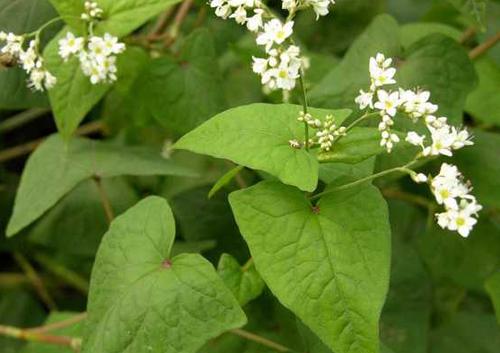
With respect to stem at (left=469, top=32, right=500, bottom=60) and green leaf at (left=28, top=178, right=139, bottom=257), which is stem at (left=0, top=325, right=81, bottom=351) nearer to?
green leaf at (left=28, top=178, right=139, bottom=257)

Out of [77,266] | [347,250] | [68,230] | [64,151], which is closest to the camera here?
[347,250]

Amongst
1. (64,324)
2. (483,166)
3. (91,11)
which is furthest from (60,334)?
(483,166)

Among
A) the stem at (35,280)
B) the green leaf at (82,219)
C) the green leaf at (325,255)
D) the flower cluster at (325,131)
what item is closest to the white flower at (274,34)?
the flower cluster at (325,131)

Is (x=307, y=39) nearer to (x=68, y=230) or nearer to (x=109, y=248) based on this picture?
(x=68, y=230)

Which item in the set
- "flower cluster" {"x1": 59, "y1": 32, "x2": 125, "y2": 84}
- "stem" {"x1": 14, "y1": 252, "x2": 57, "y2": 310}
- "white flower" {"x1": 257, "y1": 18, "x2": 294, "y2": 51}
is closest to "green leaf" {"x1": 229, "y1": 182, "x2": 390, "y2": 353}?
"white flower" {"x1": 257, "y1": 18, "x2": 294, "y2": 51}

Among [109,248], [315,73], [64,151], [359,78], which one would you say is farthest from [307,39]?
[109,248]

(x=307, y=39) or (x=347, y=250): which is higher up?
(x=347, y=250)

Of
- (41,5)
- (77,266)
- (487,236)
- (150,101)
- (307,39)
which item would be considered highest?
(41,5)
